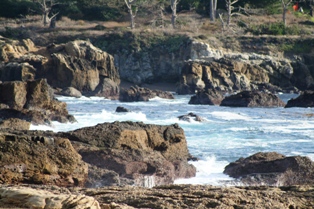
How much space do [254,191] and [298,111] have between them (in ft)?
105

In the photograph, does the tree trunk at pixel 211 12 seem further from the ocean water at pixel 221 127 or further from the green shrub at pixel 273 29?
the ocean water at pixel 221 127

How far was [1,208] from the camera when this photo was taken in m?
5.90

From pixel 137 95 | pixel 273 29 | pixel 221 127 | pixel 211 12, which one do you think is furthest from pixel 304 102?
pixel 211 12

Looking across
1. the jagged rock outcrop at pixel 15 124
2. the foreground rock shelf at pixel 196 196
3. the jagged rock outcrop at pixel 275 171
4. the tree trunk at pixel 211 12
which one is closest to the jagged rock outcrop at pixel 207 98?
the jagged rock outcrop at pixel 15 124

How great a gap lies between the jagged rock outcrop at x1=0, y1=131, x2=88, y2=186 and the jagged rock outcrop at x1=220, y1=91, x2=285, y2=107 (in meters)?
32.1

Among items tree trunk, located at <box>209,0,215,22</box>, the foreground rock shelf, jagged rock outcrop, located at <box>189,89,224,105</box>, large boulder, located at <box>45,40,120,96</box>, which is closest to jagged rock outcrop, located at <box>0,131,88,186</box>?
the foreground rock shelf

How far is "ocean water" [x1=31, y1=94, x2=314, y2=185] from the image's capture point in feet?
62.7

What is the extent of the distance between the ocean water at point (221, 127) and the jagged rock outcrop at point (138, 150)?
1.68 ft

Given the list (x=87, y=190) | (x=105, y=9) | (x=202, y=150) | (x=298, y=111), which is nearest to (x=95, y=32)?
(x=105, y=9)

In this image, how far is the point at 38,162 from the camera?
10250mm

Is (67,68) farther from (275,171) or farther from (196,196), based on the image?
(196,196)

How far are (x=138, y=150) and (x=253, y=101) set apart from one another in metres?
28.9

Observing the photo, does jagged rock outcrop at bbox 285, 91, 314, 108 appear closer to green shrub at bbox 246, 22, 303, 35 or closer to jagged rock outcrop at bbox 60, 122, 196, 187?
jagged rock outcrop at bbox 60, 122, 196, 187

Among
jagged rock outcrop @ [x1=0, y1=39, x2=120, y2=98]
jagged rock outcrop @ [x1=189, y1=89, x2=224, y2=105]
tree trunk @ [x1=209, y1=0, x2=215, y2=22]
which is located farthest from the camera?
tree trunk @ [x1=209, y1=0, x2=215, y2=22]
